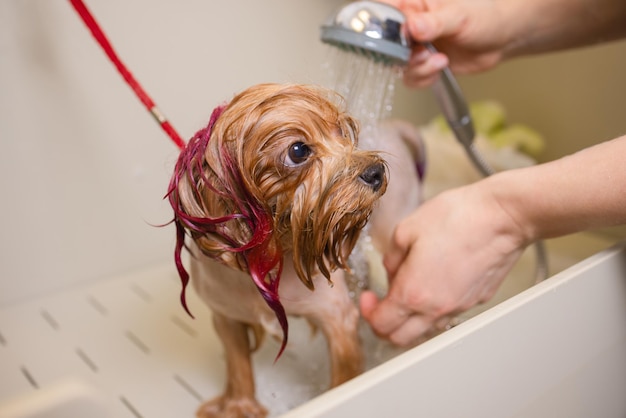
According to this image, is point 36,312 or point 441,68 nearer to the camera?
point 441,68

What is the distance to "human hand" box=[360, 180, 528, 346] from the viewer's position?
2.37 feet

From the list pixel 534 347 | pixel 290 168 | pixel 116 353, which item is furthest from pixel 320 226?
pixel 116 353

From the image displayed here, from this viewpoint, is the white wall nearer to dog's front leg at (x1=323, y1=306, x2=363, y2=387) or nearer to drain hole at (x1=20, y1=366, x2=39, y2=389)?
drain hole at (x1=20, y1=366, x2=39, y2=389)

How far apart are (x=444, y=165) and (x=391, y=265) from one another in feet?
2.06

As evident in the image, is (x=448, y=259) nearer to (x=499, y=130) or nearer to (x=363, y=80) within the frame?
(x=363, y=80)

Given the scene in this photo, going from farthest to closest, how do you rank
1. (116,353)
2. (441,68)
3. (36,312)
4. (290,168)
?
(36,312), (116,353), (441,68), (290,168)

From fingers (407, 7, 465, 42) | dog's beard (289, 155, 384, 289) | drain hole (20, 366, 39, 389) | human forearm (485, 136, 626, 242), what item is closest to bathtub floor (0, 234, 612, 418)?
drain hole (20, 366, 39, 389)

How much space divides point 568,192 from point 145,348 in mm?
746

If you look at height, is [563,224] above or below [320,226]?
below

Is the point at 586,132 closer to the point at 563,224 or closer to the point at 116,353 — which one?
the point at 563,224

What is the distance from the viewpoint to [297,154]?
56 centimetres

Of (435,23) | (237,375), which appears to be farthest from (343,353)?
(435,23)

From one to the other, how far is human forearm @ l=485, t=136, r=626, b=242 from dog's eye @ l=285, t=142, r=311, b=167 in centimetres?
27

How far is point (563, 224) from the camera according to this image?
699 mm
